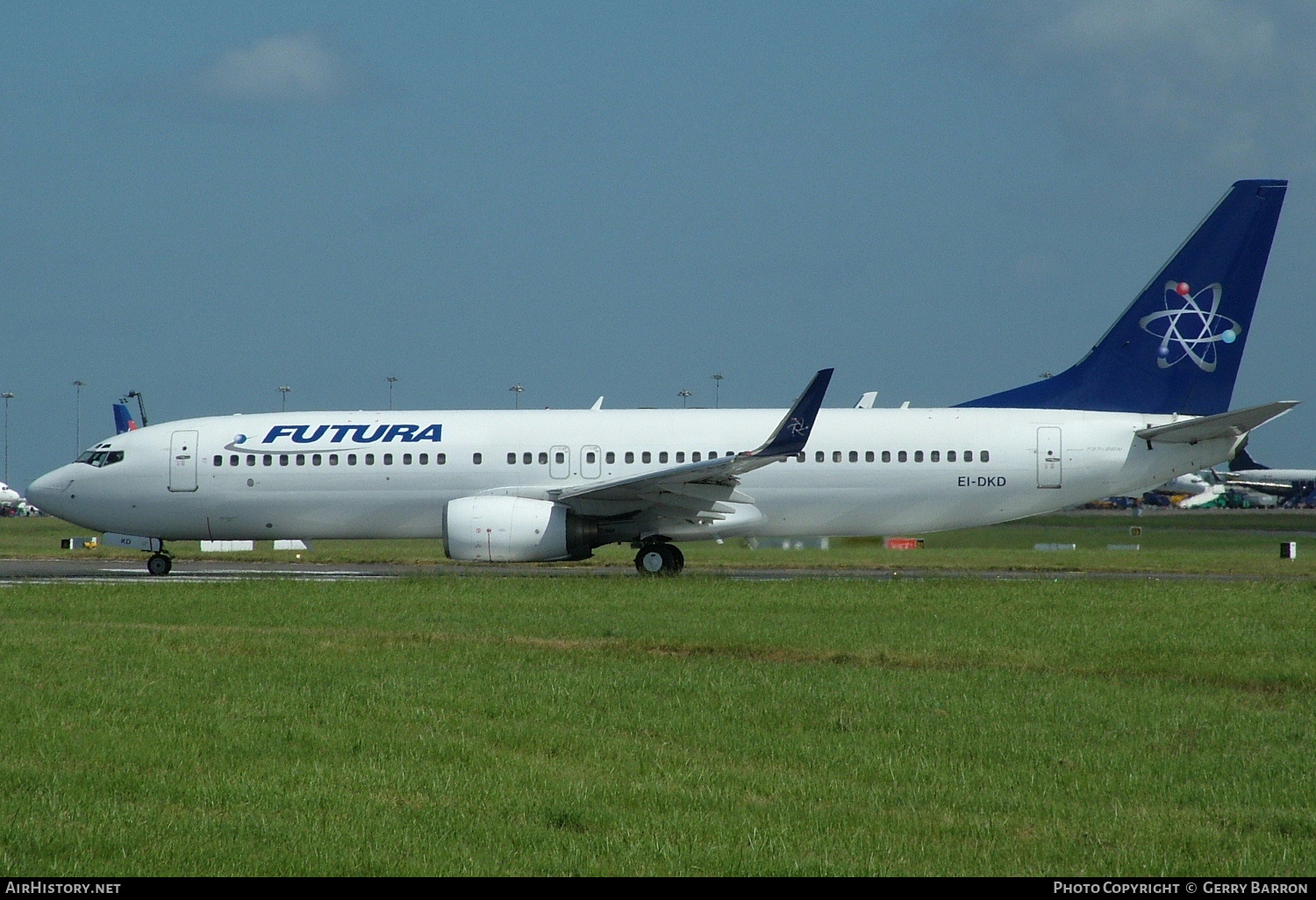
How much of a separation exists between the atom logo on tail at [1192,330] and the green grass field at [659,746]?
10.3 meters

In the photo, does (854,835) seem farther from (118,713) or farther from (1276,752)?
(118,713)

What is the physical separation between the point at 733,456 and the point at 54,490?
13624mm

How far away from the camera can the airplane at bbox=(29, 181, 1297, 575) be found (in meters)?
24.1

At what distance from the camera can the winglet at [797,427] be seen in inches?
865

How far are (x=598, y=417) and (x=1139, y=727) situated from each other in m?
17.4

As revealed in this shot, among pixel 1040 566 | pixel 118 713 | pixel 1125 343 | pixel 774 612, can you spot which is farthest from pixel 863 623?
pixel 1040 566

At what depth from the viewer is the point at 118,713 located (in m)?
9.22

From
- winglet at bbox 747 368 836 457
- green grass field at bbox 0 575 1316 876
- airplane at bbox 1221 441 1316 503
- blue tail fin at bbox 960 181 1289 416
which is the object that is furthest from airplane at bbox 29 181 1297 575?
airplane at bbox 1221 441 1316 503

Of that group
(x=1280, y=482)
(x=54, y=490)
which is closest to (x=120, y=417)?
(x=54, y=490)

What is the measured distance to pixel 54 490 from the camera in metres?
26.3

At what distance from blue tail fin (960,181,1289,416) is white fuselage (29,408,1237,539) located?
680 millimetres

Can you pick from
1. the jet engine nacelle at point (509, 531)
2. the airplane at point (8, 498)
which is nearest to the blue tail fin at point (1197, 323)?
the jet engine nacelle at point (509, 531)

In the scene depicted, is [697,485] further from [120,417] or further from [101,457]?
[120,417]

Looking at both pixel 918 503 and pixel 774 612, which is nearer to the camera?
pixel 774 612
